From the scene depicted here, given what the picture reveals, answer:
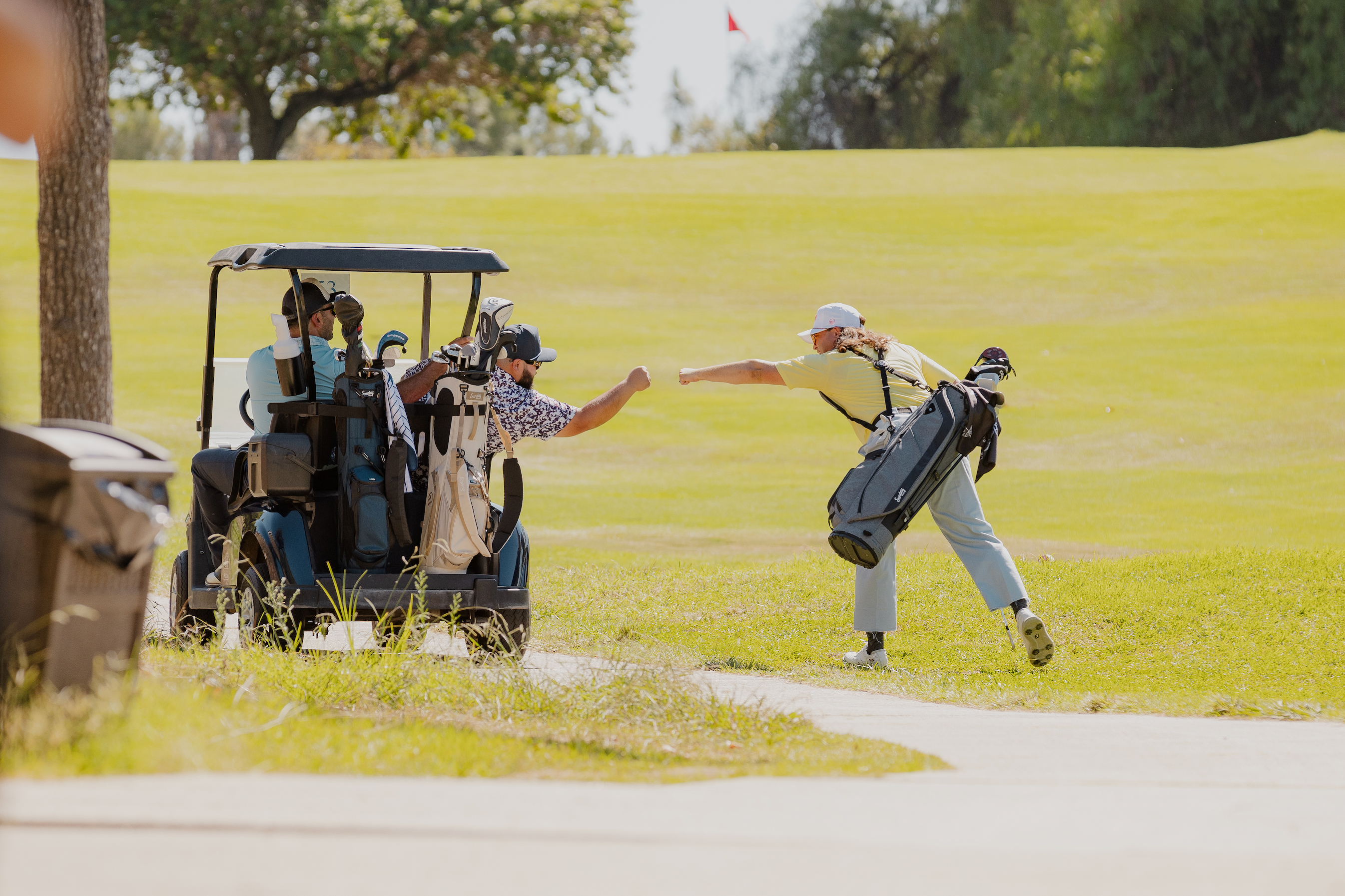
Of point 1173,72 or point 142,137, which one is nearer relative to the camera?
point 1173,72

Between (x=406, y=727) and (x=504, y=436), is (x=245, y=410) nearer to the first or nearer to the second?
(x=504, y=436)

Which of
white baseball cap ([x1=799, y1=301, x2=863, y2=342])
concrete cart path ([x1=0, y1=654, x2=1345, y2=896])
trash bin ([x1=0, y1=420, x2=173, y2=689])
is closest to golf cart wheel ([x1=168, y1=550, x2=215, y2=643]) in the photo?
trash bin ([x1=0, y1=420, x2=173, y2=689])

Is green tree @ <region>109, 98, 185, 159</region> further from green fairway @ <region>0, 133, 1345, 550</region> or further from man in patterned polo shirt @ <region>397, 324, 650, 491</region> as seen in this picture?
man in patterned polo shirt @ <region>397, 324, 650, 491</region>

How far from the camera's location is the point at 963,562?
7.80 meters

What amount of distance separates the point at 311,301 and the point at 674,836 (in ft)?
13.4

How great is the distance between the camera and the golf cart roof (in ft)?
22.6

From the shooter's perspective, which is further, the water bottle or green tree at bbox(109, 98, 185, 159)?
green tree at bbox(109, 98, 185, 159)

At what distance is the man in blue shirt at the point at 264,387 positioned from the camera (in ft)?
22.8

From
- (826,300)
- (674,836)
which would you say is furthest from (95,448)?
(826,300)

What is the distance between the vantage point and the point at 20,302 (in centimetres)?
2670

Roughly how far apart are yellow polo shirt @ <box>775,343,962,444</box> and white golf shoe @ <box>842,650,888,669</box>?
109 cm

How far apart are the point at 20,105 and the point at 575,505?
13574 mm

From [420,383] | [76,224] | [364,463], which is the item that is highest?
[76,224]

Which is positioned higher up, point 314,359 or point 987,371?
point 987,371
